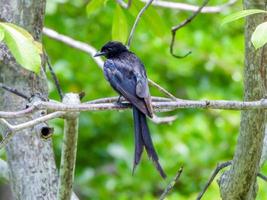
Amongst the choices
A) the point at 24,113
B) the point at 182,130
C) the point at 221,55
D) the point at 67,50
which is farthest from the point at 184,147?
the point at 24,113

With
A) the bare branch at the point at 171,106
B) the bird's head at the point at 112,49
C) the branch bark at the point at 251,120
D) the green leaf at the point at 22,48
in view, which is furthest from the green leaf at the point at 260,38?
the bird's head at the point at 112,49

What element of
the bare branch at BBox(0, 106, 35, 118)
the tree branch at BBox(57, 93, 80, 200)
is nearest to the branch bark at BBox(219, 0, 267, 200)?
the tree branch at BBox(57, 93, 80, 200)

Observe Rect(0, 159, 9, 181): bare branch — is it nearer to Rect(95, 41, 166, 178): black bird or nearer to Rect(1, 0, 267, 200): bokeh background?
Rect(95, 41, 166, 178): black bird

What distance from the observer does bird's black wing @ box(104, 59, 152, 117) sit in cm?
340

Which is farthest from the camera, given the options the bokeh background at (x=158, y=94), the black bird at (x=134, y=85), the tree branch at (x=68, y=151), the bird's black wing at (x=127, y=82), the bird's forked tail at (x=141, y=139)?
the bokeh background at (x=158, y=94)

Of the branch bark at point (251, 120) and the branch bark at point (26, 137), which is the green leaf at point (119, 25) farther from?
the branch bark at point (251, 120)

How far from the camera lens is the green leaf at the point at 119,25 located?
12.1 ft

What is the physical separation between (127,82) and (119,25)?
0.94 feet

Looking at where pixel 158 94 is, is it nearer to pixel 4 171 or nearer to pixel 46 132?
pixel 4 171

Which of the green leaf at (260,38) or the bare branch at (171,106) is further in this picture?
Answer: the bare branch at (171,106)

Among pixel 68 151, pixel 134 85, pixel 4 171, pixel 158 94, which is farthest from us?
pixel 158 94

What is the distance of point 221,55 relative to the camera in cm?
741

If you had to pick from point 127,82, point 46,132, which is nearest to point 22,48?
point 46,132

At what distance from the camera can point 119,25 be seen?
3.72 m
